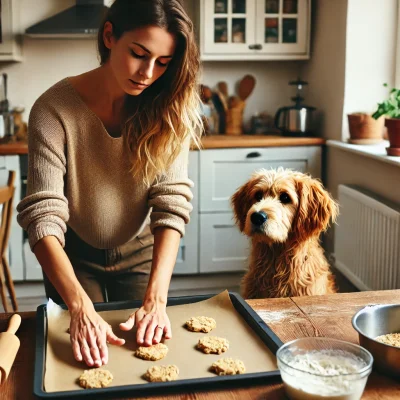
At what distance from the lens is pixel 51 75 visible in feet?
13.0

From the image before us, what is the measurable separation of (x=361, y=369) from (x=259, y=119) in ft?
10.6

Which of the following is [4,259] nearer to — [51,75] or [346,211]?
[51,75]

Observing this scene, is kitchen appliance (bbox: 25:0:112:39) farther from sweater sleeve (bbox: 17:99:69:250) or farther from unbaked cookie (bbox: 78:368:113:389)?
unbaked cookie (bbox: 78:368:113:389)

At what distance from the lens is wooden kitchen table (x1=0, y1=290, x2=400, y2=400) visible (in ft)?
3.41

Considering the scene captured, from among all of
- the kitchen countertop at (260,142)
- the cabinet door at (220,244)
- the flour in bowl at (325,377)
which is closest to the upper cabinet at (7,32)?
the kitchen countertop at (260,142)

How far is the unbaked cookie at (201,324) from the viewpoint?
1.30 metres

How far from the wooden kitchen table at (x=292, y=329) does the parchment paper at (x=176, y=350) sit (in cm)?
5

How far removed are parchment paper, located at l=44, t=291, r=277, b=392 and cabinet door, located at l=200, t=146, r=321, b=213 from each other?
7.13 ft

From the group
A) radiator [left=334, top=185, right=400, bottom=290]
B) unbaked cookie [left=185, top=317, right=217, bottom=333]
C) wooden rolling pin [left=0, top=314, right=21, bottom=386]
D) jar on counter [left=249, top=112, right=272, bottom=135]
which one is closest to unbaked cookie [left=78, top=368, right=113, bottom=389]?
wooden rolling pin [left=0, top=314, right=21, bottom=386]

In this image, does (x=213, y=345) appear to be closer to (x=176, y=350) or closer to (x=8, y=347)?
(x=176, y=350)

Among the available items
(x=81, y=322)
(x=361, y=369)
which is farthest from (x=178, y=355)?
(x=361, y=369)

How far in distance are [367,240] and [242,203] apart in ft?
3.56

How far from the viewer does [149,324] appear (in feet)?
4.18

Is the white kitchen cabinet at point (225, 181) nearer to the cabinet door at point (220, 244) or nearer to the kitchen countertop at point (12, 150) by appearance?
the cabinet door at point (220, 244)
